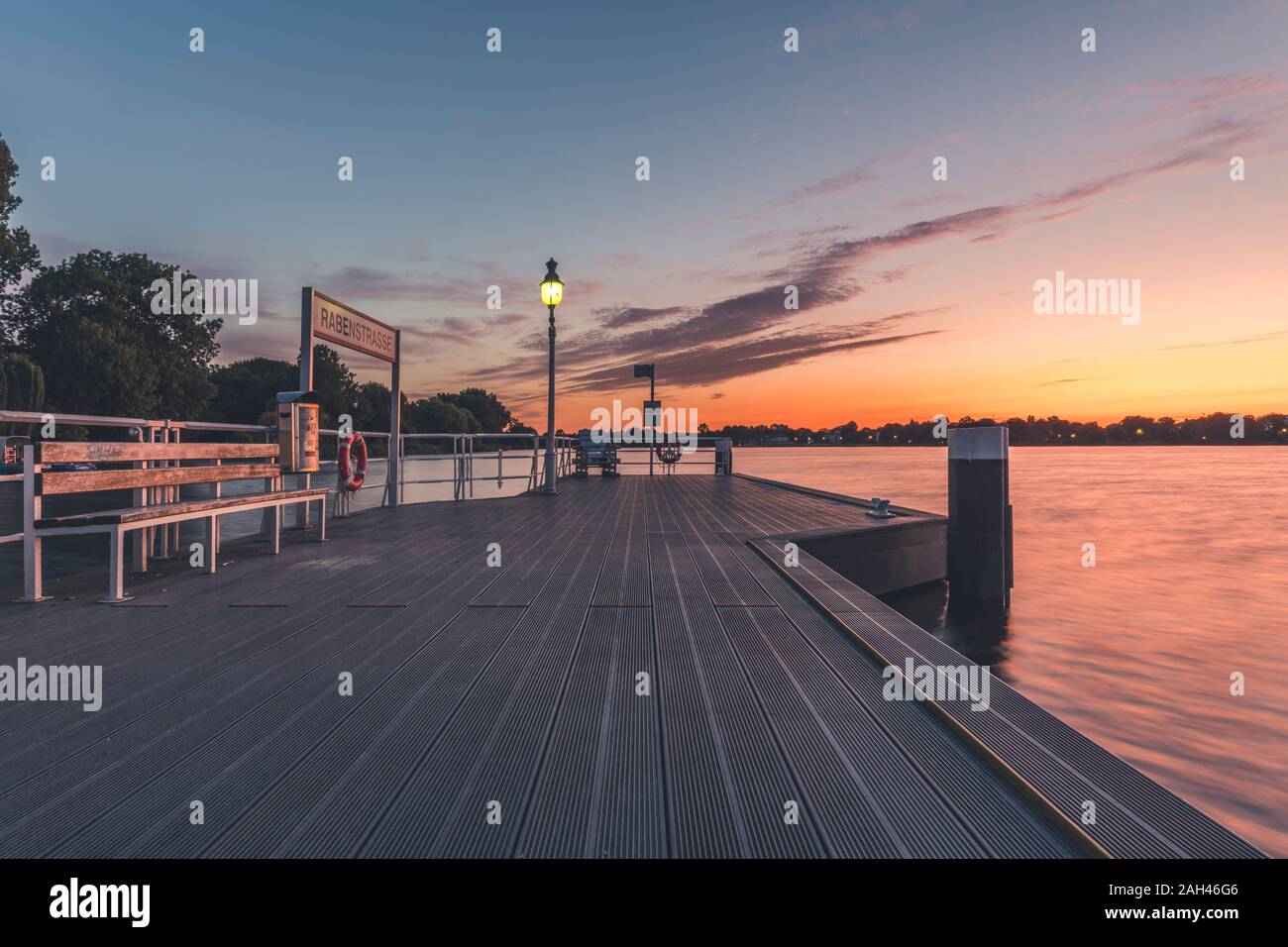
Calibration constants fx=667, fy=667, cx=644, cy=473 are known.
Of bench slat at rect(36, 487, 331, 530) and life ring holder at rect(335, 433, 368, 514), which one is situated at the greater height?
life ring holder at rect(335, 433, 368, 514)

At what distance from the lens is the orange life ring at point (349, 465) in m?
7.65

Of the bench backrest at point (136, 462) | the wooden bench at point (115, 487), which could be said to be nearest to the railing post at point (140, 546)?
the wooden bench at point (115, 487)

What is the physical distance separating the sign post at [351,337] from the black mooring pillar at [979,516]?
23.7ft

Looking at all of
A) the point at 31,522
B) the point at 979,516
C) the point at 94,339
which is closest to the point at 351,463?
the point at 31,522

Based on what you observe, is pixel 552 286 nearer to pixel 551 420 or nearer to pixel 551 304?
pixel 551 304

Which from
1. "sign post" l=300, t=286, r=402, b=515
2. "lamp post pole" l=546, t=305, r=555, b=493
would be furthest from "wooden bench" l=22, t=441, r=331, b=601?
"lamp post pole" l=546, t=305, r=555, b=493

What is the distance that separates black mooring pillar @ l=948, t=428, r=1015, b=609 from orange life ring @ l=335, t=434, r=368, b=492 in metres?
6.98

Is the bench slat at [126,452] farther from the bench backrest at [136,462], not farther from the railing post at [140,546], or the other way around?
the railing post at [140,546]

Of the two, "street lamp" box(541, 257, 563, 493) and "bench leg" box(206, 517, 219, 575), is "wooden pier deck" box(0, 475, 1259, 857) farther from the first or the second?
"street lamp" box(541, 257, 563, 493)

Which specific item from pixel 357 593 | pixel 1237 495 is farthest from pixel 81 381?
pixel 1237 495

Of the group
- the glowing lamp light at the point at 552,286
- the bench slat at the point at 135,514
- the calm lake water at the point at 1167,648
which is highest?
the glowing lamp light at the point at 552,286

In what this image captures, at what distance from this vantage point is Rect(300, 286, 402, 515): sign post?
22.4 ft

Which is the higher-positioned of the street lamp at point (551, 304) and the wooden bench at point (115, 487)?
the street lamp at point (551, 304)

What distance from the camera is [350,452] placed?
314 inches
